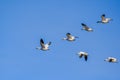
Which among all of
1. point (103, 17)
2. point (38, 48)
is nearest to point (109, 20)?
point (103, 17)

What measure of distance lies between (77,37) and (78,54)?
6.66 ft

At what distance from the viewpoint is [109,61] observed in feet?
336

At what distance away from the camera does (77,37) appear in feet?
340

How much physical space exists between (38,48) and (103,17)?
21.3 feet

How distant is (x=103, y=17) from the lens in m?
103

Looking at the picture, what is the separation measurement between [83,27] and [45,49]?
3871 millimetres

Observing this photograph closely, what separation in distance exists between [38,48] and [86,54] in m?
4.68

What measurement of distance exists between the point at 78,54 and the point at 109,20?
407cm

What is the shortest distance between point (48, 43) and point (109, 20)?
5819mm

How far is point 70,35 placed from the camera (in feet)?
337

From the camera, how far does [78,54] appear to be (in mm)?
102250

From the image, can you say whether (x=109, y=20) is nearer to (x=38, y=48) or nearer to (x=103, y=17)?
(x=103, y=17)

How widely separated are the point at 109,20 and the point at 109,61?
3606 millimetres

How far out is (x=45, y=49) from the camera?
10256 cm
